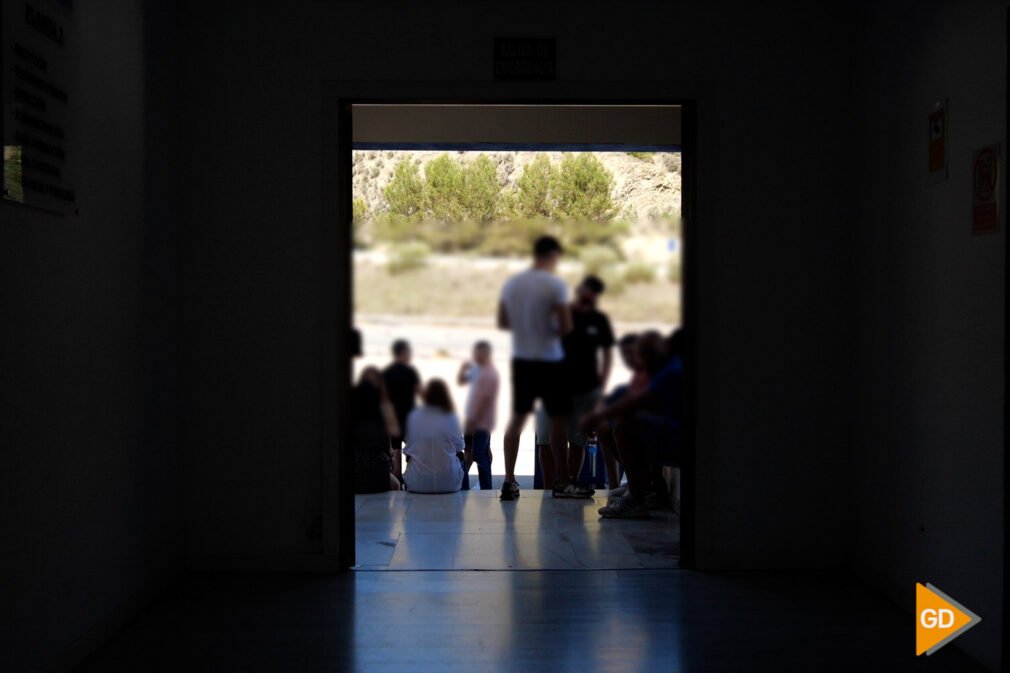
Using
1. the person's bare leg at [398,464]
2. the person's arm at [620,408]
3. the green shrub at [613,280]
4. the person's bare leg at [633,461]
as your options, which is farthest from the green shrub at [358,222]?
the person's bare leg at [633,461]

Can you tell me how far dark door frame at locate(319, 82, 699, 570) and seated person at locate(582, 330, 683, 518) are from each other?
92 mm

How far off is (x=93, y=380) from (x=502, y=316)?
4.26 feet

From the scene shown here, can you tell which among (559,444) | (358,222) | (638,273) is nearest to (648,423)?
(559,444)

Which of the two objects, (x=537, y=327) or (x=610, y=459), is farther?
(x=610, y=459)

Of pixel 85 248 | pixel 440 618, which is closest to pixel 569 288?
pixel 440 618

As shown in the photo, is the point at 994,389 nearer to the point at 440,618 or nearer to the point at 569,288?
the point at 569,288

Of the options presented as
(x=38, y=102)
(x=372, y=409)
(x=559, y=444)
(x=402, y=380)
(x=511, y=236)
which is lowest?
(x=559, y=444)

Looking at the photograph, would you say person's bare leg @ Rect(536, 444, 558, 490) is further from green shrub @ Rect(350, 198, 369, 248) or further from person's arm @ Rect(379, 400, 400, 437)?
green shrub @ Rect(350, 198, 369, 248)

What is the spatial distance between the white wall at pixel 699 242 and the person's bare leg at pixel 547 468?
1.67 m

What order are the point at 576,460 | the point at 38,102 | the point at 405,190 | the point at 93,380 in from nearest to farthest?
the point at 38,102 < the point at 93,380 < the point at 576,460 < the point at 405,190

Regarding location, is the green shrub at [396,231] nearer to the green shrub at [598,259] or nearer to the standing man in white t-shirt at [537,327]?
the standing man in white t-shirt at [537,327]

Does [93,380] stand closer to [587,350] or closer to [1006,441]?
[587,350]

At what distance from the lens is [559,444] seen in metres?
5.14

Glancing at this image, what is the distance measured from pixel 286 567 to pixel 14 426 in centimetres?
169
